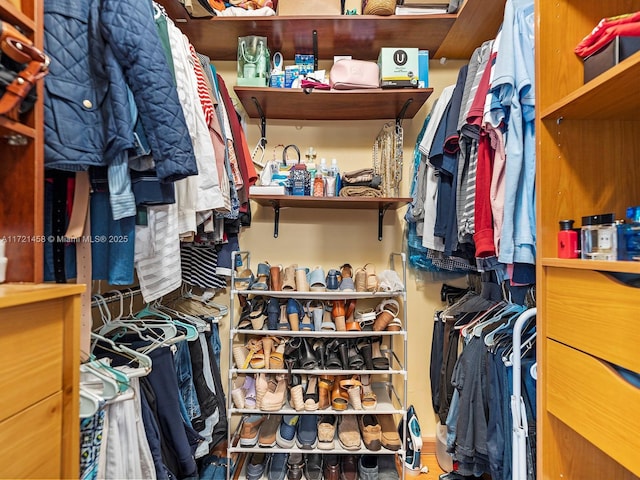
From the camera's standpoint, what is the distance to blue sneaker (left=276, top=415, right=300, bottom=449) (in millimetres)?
1556

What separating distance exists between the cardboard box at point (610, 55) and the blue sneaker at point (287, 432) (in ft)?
5.56

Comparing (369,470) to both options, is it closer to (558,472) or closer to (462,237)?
(558,472)

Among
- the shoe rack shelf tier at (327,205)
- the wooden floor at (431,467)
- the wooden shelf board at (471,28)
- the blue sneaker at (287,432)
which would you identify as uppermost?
the wooden shelf board at (471,28)

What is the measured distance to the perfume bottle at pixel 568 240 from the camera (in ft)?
2.51

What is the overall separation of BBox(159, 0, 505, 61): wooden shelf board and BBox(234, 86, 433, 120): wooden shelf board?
318 millimetres

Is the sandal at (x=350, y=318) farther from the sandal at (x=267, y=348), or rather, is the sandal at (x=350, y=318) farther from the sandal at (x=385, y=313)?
the sandal at (x=267, y=348)

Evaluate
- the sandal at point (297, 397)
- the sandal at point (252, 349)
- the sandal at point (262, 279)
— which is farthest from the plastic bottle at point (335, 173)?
the sandal at point (297, 397)

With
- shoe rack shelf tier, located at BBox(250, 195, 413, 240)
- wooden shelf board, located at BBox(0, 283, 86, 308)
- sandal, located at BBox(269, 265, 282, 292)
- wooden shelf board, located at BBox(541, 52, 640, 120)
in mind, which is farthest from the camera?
shoe rack shelf tier, located at BBox(250, 195, 413, 240)

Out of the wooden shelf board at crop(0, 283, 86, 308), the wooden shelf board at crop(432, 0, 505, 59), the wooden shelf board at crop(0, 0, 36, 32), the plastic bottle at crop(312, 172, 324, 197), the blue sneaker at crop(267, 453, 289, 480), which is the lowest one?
the blue sneaker at crop(267, 453, 289, 480)

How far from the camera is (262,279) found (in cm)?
168

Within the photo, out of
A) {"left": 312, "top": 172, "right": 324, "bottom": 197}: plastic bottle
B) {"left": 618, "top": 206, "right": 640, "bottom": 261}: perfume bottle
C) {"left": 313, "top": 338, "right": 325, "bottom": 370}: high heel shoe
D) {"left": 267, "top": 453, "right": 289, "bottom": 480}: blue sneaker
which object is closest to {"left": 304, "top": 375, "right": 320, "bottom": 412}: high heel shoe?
{"left": 313, "top": 338, "right": 325, "bottom": 370}: high heel shoe

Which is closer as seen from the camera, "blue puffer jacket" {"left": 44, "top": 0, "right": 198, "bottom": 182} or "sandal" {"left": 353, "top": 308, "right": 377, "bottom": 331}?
"blue puffer jacket" {"left": 44, "top": 0, "right": 198, "bottom": 182}

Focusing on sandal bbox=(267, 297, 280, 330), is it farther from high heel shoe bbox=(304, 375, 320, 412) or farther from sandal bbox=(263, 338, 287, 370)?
high heel shoe bbox=(304, 375, 320, 412)

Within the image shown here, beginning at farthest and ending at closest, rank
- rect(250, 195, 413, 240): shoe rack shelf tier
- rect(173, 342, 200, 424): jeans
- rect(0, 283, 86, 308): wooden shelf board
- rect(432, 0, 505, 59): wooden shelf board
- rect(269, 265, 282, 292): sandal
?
rect(250, 195, 413, 240): shoe rack shelf tier → rect(269, 265, 282, 292): sandal → rect(432, 0, 505, 59): wooden shelf board → rect(173, 342, 200, 424): jeans → rect(0, 283, 86, 308): wooden shelf board
